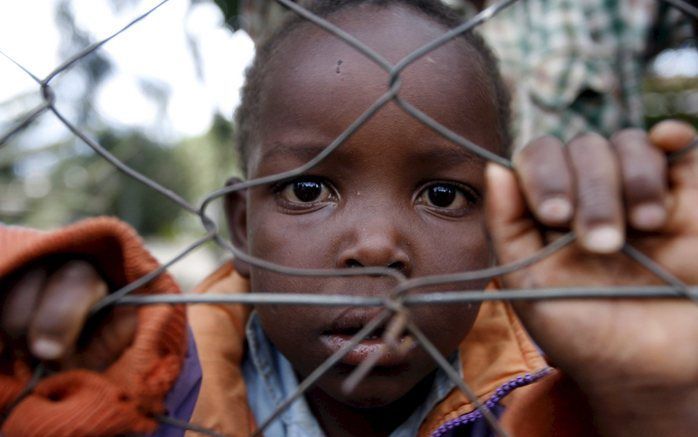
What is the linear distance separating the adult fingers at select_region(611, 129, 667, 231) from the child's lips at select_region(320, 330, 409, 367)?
0.28m

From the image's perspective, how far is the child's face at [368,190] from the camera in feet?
1.99

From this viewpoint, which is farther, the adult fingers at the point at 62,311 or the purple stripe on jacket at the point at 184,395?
the purple stripe on jacket at the point at 184,395

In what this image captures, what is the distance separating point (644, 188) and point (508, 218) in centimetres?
9

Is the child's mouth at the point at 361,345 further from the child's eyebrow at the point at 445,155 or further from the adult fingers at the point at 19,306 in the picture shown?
the adult fingers at the point at 19,306

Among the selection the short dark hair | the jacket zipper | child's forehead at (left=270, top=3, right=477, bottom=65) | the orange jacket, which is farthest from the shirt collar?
child's forehead at (left=270, top=3, right=477, bottom=65)

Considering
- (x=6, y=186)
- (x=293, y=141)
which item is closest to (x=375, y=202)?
(x=293, y=141)

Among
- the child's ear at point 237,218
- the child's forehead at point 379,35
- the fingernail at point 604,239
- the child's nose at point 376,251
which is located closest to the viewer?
the fingernail at point 604,239

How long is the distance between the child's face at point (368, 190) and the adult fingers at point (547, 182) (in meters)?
0.18

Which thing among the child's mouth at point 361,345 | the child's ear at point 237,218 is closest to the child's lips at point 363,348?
the child's mouth at point 361,345

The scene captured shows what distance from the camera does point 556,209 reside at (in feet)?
1.30

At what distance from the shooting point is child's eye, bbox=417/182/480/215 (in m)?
0.65

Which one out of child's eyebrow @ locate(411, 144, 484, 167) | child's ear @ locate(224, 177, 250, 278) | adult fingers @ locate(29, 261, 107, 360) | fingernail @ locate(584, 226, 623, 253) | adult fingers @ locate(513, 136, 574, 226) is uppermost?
child's ear @ locate(224, 177, 250, 278)

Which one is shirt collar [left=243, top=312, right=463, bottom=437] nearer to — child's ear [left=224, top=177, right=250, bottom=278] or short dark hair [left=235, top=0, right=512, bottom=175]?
child's ear [left=224, top=177, right=250, bottom=278]

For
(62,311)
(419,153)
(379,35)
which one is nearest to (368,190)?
(419,153)
